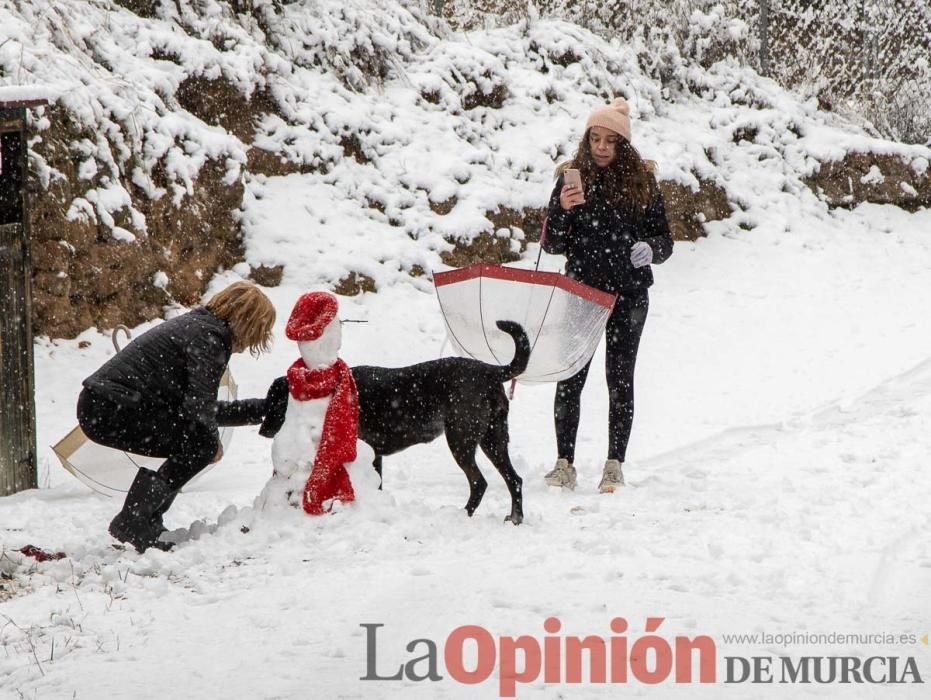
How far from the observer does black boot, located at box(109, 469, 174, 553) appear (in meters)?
3.88

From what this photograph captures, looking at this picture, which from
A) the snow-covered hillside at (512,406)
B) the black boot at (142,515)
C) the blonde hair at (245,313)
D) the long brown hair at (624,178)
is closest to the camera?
the snow-covered hillside at (512,406)

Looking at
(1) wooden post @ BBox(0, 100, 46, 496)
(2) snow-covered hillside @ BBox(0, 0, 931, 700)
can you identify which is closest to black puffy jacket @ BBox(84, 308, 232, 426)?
(2) snow-covered hillside @ BBox(0, 0, 931, 700)

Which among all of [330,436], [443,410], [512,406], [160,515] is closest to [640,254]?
[443,410]

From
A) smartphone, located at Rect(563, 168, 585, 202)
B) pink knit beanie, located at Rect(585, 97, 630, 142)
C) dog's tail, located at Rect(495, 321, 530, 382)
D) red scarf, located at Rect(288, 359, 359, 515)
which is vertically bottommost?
red scarf, located at Rect(288, 359, 359, 515)

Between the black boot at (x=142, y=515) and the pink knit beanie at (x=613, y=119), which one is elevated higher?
the pink knit beanie at (x=613, y=119)

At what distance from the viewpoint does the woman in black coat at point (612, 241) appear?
5082 millimetres

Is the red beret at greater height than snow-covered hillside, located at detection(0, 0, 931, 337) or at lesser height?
lesser

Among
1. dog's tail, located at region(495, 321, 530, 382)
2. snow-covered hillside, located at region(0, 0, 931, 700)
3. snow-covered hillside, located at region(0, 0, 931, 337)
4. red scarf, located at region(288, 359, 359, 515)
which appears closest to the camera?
snow-covered hillside, located at region(0, 0, 931, 700)

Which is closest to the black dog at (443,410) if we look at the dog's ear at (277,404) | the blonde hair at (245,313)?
the dog's ear at (277,404)

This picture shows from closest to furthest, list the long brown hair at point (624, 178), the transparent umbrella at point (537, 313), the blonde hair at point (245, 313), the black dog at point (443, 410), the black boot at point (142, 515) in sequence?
the black boot at point (142, 515) → the blonde hair at point (245, 313) → the black dog at point (443, 410) → the transparent umbrella at point (537, 313) → the long brown hair at point (624, 178)

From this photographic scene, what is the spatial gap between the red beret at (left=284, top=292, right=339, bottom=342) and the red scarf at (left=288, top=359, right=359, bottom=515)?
6.6 inches

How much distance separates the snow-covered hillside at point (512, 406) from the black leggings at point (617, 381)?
1.07 feet

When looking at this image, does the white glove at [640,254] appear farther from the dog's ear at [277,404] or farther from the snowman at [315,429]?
the dog's ear at [277,404]

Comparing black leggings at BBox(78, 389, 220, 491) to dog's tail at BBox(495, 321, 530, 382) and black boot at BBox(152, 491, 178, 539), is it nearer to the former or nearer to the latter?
black boot at BBox(152, 491, 178, 539)
